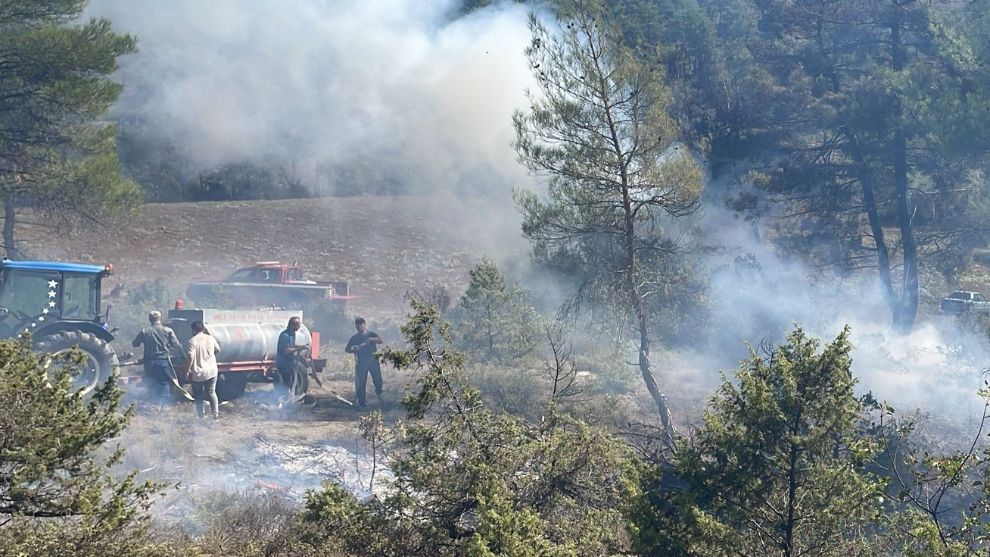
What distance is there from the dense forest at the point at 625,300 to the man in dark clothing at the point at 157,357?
101 cm

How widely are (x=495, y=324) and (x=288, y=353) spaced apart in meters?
4.64

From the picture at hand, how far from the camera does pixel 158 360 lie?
13.7m

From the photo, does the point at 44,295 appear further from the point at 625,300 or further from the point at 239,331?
the point at 625,300

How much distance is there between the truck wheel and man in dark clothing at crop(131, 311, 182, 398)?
126 centimetres

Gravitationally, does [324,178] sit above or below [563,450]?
above

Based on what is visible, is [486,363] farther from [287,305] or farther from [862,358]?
[862,358]

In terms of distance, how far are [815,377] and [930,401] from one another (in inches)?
519

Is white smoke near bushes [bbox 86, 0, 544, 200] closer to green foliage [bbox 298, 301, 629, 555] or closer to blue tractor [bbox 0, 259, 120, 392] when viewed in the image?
blue tractor [bbox 0, 259, 120, 392]

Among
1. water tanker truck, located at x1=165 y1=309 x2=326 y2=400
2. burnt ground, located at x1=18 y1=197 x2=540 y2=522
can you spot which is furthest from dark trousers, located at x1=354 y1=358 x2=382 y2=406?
water tanker truck, located at x1=165 y1=309 x2=326 y2=400

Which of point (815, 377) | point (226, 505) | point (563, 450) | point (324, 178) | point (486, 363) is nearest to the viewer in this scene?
point (815, 377)

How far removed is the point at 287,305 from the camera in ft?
71.1

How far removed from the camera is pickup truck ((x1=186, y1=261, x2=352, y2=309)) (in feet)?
69.3

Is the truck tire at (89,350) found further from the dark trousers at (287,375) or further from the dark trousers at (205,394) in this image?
the dark trousers at (287,375)

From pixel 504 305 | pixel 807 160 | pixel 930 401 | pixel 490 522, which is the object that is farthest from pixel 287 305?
pixel 490 522
